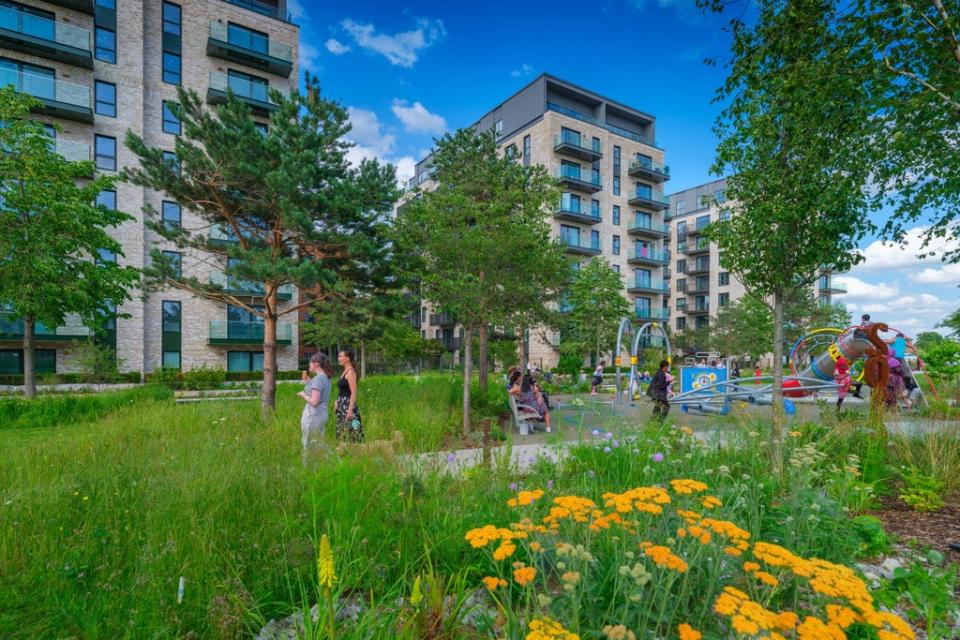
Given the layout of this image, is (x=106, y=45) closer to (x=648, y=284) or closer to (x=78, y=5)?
(x=78, y=5)

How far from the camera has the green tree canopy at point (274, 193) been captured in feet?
35.1

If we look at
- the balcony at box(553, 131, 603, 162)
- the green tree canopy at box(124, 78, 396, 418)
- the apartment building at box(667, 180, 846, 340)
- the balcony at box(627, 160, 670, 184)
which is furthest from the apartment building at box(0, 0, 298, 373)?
the apartment building at box(667, 180, 846, 340)

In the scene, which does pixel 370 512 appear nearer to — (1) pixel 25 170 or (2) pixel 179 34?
(1) pixel 25 170

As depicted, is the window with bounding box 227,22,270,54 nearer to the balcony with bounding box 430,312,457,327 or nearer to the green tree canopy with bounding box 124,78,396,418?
the green tree canopy with bounding box 124,78,396,418

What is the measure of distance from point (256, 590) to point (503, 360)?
3042cm

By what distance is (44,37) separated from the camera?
22828 millimetres

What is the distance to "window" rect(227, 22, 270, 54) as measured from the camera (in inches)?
1082

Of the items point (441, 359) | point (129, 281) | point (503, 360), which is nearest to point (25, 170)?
point (129, 281)

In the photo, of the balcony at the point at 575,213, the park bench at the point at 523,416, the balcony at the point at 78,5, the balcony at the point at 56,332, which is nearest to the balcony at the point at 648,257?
the balcony at the point at 575,213

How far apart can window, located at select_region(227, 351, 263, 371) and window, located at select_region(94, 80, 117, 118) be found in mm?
15312

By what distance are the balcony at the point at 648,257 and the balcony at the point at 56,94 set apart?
42.1m

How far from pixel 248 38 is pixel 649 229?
36870 mm

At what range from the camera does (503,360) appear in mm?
32656

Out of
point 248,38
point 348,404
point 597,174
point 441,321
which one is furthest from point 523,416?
point 441,321
